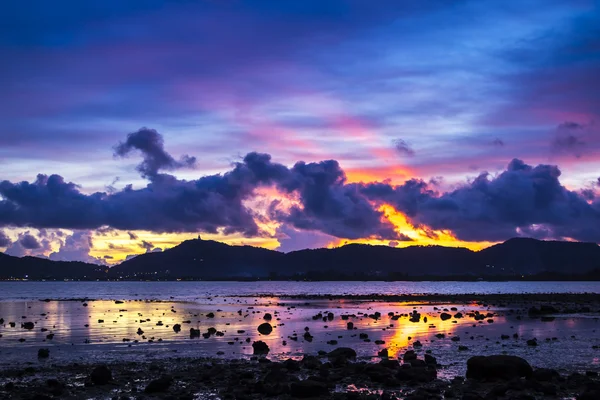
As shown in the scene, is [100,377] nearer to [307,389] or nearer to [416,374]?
[307,389]

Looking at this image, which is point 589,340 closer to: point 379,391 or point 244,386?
point 379,391

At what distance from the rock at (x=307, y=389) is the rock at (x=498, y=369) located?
8.52 m

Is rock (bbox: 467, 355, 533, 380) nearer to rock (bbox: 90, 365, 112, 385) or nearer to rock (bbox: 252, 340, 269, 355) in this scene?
rock (bbox: 252, 340, 269, 355)

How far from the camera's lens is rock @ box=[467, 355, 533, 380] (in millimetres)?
30438

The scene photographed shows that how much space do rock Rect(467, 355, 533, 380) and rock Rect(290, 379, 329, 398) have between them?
8520 millimetres

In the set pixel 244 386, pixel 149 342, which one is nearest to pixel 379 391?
pixel 244 386

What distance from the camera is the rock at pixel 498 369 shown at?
99.9 feet

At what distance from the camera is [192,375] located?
3194 centimetres

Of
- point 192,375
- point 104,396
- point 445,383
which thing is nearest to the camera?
point 104,396

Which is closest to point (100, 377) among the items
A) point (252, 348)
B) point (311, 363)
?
point (311, 363)

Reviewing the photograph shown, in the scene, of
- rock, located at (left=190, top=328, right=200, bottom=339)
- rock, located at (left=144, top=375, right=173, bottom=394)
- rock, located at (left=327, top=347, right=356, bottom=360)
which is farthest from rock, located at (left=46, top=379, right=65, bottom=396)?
rock, located at (left=190, top=328, right=200, bottom=339)

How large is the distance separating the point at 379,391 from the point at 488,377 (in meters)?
6.13

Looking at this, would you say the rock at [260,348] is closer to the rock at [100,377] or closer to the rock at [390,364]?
the rock at [390,364]

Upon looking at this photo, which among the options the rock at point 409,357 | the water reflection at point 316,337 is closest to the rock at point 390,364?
the rock at point 409,357
